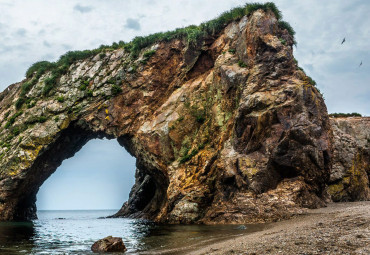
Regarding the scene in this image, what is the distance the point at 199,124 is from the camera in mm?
26766

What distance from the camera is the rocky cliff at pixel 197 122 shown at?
19.5m

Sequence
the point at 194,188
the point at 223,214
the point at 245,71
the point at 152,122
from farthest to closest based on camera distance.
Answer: the point at 152,122 → the point at 245,71 → the point at 194,188 → the point at 223,214

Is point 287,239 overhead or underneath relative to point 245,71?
underneath

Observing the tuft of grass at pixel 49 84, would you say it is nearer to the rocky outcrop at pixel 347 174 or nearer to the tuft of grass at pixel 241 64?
the tuft of grass at pixel 241 64

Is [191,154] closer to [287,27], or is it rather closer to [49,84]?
[287,27]

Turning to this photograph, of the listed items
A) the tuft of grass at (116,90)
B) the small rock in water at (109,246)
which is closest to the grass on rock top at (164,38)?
the tuft of grass at (116,90)

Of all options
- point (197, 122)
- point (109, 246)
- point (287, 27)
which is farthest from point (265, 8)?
point (109, 246)

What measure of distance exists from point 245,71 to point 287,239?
17377 millimetres

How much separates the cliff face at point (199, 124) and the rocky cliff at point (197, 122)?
9cm

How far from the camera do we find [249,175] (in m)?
19.4

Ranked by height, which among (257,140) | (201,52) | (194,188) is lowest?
(194,188)

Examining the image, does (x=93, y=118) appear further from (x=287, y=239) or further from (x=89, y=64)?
(x=287, y=239)

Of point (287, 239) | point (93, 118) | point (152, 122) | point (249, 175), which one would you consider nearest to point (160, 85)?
point (152, 122)

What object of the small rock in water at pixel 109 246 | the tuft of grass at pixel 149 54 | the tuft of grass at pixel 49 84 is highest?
the tuft of grass at pixel 149 54
